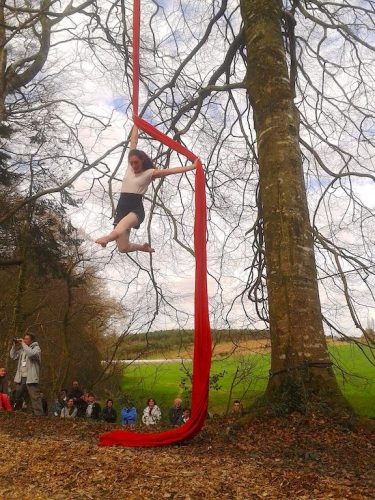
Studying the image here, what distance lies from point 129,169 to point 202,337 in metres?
1.58

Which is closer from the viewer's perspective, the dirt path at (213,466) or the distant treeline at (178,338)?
the dirt path at (213,466)

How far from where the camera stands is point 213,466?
9.48 feet

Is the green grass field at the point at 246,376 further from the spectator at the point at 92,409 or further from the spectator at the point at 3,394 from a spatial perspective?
the spectator at the point at 3,394

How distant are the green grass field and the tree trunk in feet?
2.87

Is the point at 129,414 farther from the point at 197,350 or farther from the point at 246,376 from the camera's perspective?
the point at 197,350

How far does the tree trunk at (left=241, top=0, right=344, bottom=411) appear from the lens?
3.70 m

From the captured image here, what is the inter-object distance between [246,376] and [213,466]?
665 cm

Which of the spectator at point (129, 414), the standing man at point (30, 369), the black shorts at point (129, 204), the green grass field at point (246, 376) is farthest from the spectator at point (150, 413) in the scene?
the black shorts at point (129, 204)

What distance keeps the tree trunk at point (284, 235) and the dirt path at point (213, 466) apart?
0.34 metres

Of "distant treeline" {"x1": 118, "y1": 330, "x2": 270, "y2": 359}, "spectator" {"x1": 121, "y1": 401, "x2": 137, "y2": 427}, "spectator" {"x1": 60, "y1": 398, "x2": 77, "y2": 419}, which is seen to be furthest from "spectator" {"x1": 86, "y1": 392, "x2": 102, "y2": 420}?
"distant treeline" {"x1": 118, "y1": 330, "x2": 270, "y2": 359}

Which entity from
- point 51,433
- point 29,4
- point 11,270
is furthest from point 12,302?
point 51,433

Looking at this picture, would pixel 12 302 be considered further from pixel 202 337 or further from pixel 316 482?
pixel 316 482

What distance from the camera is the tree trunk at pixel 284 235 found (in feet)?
12.1

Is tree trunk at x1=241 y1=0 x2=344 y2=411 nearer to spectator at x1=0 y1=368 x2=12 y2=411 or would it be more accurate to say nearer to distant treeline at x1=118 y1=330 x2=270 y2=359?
distant treeline at x1=118 y1=330 x2=270 y2=359
